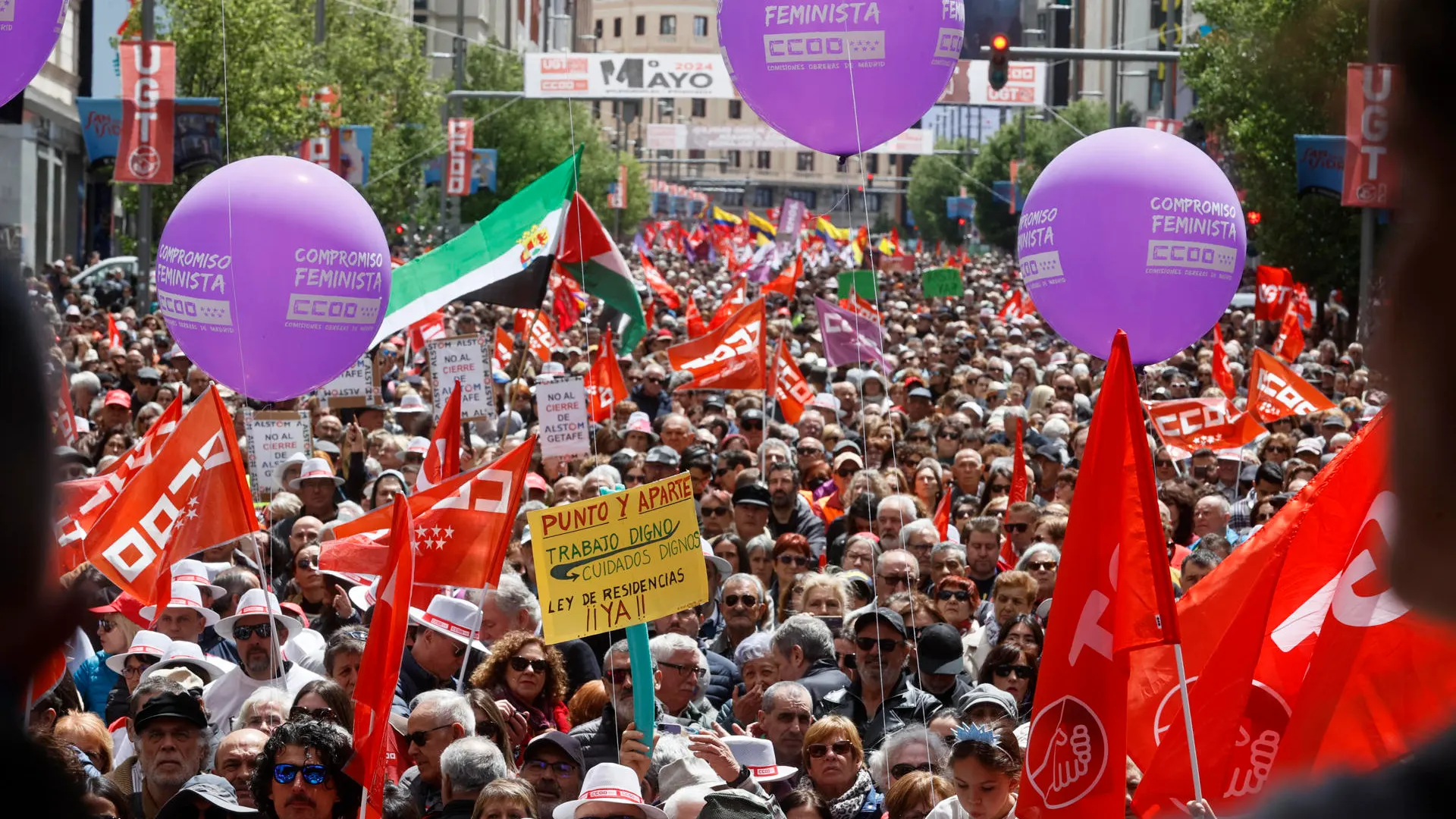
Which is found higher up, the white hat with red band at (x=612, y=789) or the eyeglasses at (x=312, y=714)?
the eyeglasses at (x=312, y=714)

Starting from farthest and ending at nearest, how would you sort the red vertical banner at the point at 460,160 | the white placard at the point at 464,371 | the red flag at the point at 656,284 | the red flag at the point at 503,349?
the red vertical banner at the point at 460,160, the red flag at the point at 656,284, the red flag at the point at 503,349, the white placard at the point at 464,371

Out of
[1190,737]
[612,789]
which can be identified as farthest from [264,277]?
[1190,737]

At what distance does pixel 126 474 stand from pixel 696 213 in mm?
112453

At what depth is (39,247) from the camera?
42.8 metres

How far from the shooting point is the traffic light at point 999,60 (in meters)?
20.7

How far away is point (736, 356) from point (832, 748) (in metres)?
9.11

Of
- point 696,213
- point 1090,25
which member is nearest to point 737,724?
point 1090,25

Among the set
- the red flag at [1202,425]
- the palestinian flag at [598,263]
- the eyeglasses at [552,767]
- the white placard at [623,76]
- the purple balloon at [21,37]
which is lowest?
the eyeglasses at [552,767]

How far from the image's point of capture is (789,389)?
16078mm

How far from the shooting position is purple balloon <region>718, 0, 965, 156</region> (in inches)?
280

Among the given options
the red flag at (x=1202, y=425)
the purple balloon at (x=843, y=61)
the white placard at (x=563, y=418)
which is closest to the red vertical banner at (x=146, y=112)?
the white placard at (x=563, y=418)

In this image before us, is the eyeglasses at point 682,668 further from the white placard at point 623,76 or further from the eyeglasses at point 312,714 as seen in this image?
the white placard at point 623,76

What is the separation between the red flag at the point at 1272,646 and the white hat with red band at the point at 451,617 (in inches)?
118

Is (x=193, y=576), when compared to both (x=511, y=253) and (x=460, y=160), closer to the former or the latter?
(x=511, y=253)
